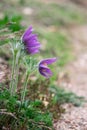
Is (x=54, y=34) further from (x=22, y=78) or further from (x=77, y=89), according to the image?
(x=22, y=78)

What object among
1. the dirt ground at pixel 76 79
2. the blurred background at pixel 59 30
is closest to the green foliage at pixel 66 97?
the dirt ground at pixel 76 79

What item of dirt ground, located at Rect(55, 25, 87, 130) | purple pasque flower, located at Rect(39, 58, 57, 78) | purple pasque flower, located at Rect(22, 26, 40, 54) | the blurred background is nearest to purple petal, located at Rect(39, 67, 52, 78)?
purple pasque flower, located at Rect(39, 58, 57, 78)

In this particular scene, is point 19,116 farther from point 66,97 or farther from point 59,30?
point 59,30

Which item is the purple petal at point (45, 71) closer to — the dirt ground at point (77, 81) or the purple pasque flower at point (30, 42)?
the purple pasque flower at point (30, 42)

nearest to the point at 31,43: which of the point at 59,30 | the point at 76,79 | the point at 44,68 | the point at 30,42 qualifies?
the point at 30,42

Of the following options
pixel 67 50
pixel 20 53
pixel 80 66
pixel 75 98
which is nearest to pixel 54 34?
pixel 67 50

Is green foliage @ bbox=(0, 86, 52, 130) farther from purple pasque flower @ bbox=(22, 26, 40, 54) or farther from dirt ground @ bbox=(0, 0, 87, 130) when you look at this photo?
purple pasque flower @ bbox=(22, 26, 40, 54)

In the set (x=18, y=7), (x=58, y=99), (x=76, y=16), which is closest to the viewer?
(x=58, y=99)

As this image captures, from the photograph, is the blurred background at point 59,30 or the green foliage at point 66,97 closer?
the green foliage at point 66,97
